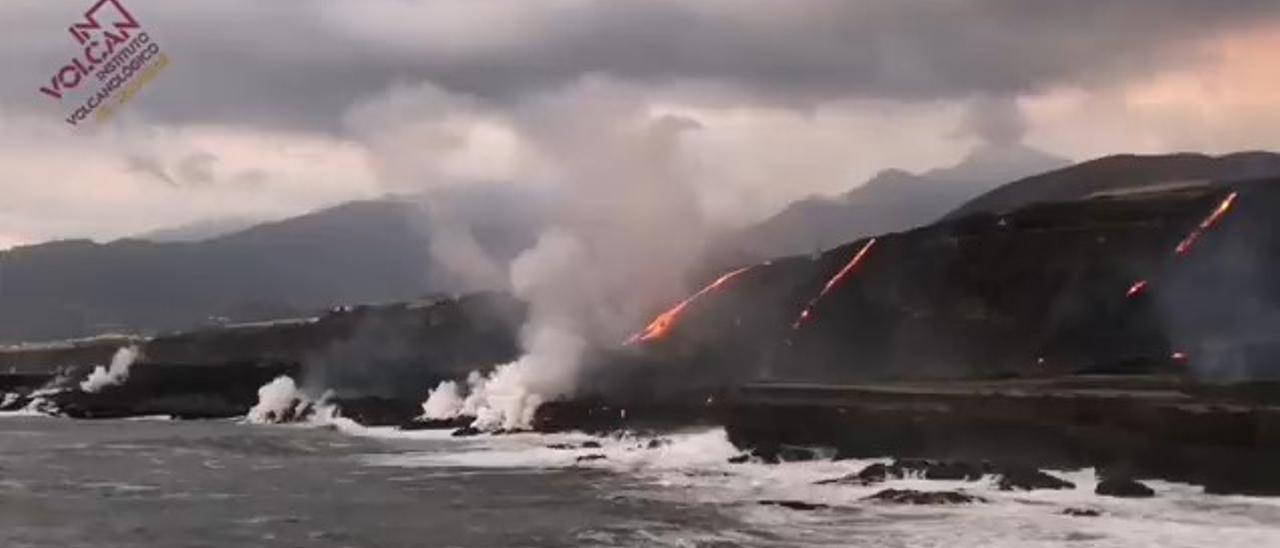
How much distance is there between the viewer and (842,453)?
201ft

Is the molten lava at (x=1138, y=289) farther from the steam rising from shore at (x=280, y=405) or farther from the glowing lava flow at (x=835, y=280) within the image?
the steam rising from shore at (x=280, y=405)

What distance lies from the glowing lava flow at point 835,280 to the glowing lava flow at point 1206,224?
88.4 feet

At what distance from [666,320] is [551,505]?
223ft

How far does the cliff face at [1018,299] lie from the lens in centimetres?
9688

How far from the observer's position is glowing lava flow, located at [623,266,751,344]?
111731mm

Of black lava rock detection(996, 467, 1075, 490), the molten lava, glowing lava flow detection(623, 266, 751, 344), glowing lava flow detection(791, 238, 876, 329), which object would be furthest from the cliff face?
black lava rock detection(996, 467, 1075, 490)

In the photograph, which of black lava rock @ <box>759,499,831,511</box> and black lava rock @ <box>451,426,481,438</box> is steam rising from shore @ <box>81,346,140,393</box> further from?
black lava rock @ <box>759,499,831,511</box>

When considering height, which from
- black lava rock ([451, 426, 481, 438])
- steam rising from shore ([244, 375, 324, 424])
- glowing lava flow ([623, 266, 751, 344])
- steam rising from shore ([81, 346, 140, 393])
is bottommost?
black lava rock ([451, 426, 481, 438])

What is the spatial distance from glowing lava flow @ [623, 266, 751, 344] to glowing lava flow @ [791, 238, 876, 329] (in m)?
8.35

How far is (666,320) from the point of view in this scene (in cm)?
11450

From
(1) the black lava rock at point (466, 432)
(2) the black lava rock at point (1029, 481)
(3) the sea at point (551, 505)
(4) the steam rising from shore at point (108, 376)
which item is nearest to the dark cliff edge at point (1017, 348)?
(3) the sea at point (551, 505)

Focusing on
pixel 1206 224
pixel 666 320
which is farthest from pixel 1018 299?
pixel 666 320

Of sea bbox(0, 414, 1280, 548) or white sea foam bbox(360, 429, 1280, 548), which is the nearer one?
white sea foam bbox(360, 429, 1280, 548)

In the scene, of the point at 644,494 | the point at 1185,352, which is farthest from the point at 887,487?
the point at 1185,352
